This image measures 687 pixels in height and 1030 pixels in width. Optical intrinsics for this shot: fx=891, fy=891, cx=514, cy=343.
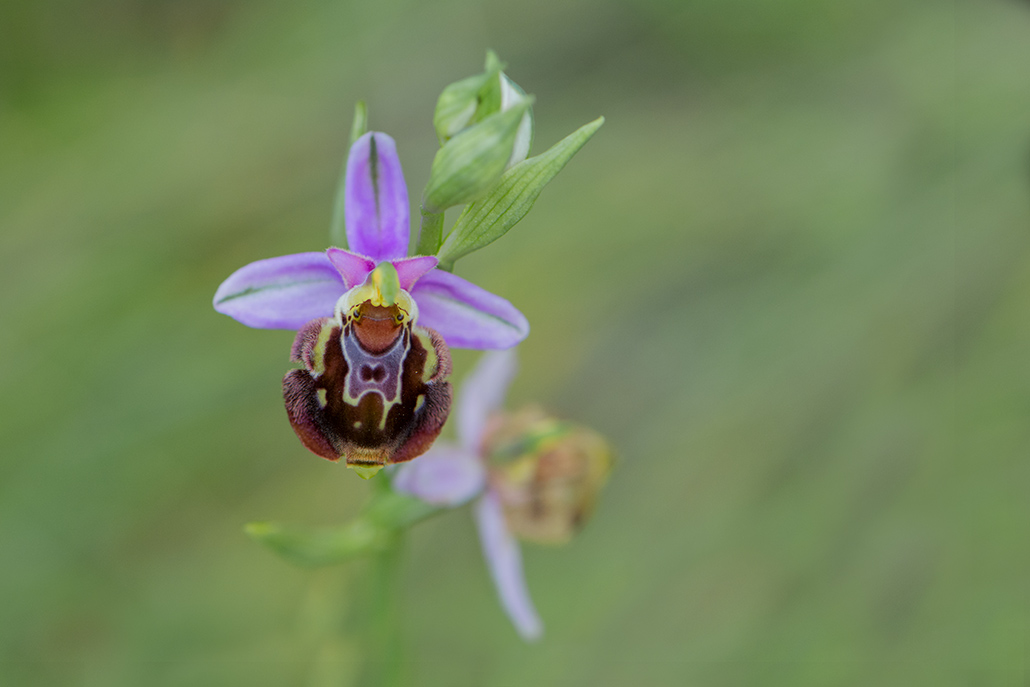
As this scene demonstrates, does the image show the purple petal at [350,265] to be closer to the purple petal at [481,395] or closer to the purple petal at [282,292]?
the purple petal at [282,292]

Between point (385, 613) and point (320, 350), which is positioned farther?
point (385, 613)

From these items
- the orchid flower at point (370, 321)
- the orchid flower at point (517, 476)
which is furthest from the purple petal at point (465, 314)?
the orchid flower at point (517, 476)

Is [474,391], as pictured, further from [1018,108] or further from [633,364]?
[1018,108]

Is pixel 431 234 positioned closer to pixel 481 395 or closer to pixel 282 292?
pixel 282 292

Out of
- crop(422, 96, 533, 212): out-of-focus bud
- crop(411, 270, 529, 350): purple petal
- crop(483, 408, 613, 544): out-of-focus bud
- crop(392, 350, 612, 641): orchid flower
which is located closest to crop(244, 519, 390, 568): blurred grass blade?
crop(392, 350, 612, 641): orchid flower

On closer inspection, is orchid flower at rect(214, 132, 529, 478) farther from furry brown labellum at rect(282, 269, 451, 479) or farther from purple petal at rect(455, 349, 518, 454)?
purple petal at rect(455, 349, 518, 454)

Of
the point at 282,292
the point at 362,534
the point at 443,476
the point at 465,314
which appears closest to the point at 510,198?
the point at 465,314
